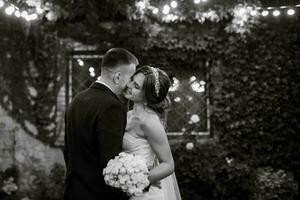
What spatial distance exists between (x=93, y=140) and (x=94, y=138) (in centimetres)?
2

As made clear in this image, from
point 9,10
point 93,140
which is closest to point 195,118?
point 9,10

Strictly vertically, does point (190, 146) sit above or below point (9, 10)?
below

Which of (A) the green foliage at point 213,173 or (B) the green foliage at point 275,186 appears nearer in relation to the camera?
(B) the green foliage at point 275,186

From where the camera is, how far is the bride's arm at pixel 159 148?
2.87 metres

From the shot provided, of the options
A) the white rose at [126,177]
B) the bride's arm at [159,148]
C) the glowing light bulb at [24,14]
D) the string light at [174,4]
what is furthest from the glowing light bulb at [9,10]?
the white rose at [126,177]

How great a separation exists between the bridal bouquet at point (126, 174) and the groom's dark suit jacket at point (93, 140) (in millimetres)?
62

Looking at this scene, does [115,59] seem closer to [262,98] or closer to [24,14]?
[24,14]

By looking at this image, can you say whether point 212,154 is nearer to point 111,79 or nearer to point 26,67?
point 26,67

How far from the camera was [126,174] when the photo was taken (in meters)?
2.59

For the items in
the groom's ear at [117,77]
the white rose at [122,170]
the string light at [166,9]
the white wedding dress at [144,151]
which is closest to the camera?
the white rose at [122,170]

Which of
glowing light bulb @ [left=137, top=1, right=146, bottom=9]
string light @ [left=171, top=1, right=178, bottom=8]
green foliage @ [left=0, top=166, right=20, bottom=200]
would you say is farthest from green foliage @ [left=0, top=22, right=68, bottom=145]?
string light @ [left=171, top=1, right=178, bottom=8]

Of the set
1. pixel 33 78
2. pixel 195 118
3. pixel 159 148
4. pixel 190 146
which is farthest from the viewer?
pixel 33 78

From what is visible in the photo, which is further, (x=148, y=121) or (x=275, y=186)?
(x=275, y=186)

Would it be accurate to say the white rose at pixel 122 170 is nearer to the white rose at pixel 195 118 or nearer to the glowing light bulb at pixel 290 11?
the white rose at pixel 195 118
